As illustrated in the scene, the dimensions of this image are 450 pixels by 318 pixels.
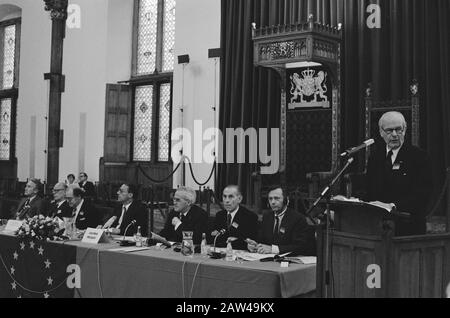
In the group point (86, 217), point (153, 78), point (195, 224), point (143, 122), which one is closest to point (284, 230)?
point (195, 224)

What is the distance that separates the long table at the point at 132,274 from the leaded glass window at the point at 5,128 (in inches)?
414

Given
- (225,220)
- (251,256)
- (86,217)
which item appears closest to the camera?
(251,256)

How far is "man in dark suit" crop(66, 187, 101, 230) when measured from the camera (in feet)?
24.0

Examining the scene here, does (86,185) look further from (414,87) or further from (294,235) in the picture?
(294,235)

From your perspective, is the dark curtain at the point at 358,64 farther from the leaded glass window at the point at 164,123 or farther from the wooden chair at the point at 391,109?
the leaded glass window at the point at 164,123

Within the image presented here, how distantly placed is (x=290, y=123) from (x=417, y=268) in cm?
593

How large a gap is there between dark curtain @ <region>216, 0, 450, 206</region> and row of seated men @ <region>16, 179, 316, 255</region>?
336cm

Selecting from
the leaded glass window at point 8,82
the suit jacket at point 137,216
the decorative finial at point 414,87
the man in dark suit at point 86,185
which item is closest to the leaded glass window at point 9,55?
the leaded glass window at point 8,82

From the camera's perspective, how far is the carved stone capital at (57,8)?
537 inches

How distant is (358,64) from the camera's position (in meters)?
9.04

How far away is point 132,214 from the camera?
6934 mm

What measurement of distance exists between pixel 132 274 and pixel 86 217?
272 cm

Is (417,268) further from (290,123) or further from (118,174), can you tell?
(118,174)

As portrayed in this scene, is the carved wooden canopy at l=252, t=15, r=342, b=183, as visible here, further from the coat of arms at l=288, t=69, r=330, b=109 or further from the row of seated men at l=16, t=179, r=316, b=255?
the row of seated men at l=16, t=179, r=316, b=255
